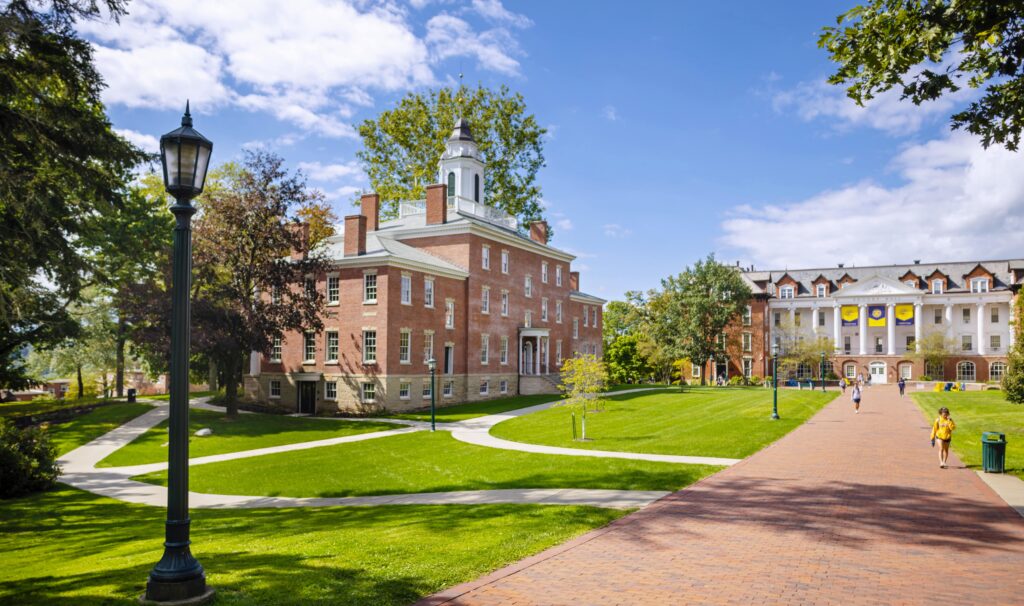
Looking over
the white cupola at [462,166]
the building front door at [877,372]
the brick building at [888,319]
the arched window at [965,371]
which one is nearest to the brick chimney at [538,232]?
the white cupola at [462,166]

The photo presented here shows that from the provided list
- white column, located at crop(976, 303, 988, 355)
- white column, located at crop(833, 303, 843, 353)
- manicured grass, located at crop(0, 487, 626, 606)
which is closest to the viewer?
manicured grass, located at crop(0, 487, 626, 606)

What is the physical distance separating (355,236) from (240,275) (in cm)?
747

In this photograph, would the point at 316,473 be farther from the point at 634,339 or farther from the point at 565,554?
the point at 634,339

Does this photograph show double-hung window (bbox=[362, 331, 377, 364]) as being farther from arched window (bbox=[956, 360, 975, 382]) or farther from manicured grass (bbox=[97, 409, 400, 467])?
arched window (bbox=[956, 360, 975, 382])

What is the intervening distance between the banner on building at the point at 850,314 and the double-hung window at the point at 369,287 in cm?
5974

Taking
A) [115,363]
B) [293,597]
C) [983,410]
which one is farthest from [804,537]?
[115,363]

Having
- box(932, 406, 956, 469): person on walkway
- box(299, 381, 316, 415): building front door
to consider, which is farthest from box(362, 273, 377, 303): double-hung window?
box(932, 406, 956, 469): person on walkway

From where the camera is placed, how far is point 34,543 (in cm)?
1293

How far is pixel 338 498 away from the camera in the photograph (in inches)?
655

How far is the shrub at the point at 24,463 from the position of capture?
18.5 m

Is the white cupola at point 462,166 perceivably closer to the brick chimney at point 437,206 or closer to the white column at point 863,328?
the brick chimney at point 437,206

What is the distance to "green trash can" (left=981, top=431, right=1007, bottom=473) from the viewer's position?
17.1 metres

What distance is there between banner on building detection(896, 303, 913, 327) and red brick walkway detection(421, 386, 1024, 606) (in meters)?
65.4

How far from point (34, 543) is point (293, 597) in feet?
28.7
